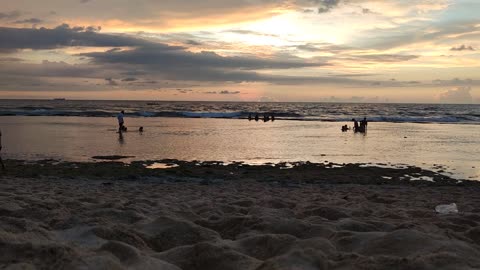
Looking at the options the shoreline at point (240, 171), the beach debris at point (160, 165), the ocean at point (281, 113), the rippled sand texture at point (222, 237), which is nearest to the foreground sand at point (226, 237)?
the rippled sand texture at point (222, 237)

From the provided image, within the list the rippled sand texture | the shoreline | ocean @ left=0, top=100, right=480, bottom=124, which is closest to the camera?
the rippled sand texture

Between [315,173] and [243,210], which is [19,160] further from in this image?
[243,210]

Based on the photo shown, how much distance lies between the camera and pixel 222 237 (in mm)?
4547

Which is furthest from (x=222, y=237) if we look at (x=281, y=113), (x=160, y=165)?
(x=281, y=113)

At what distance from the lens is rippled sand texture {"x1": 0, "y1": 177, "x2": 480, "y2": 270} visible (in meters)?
3.25

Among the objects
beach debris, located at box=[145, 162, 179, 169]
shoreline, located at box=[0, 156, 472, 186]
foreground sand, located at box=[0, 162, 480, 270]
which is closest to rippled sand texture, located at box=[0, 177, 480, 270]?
foreground sand, located at box=[0, 162, 480, 270]

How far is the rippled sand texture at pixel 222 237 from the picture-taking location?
325 centimetres

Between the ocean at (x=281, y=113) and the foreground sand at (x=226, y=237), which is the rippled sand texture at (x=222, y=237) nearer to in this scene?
the foreground sand at (x=226, y=237)

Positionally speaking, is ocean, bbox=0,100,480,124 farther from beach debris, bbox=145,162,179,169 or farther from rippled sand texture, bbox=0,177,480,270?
rippled sand texture, bbox=0,177,480,270

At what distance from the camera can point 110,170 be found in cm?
1359

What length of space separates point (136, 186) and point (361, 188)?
5709mm

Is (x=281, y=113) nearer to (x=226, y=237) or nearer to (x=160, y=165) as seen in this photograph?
(x=160, y=165)

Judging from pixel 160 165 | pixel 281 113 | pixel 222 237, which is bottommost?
pixel 160 165

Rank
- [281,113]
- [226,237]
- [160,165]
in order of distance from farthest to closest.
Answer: [281,113] < [160,165] < [226,237]
